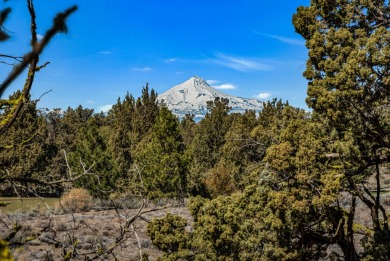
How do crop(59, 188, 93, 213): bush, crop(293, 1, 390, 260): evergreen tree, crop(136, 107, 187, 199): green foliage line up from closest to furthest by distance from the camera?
crop(293, 1, 390, 260): evergreen tree
crop(59, 188, 93, 213): bush
crop(136, 107, 187, 199): green foliage

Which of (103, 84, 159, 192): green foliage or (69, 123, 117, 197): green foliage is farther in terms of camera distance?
(103, 84, 159, 192): green foliage

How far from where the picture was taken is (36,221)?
22.3m

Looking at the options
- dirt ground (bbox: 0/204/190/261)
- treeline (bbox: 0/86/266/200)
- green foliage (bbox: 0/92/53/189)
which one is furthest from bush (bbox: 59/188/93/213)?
green foliage (bbox: 0/92/53/189)

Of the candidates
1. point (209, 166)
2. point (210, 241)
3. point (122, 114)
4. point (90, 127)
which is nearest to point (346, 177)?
point (210, 241)

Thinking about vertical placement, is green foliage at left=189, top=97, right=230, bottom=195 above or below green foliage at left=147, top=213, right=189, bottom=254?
above

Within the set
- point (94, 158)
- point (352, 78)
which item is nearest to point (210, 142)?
point (94, 158)

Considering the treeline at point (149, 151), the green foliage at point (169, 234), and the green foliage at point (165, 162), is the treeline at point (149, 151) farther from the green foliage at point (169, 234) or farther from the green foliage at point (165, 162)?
the green foliage at point (169, 234)

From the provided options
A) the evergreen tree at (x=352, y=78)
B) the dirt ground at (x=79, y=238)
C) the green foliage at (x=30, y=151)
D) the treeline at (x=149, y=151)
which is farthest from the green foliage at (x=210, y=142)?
the evergreen tree at (x=352, y=78)

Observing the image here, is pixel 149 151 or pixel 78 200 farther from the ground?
pixel 149 151

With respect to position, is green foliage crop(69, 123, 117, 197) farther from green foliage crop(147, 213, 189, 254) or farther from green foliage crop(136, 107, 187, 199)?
green foliage crop(147, 213, 189, 254)

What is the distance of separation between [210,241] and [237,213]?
1.17 meters

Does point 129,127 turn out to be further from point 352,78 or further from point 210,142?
point 352,78

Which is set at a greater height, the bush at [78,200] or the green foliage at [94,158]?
the green foliage at [94,158]

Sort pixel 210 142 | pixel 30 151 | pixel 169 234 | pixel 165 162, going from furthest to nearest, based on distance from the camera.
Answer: pixel 210 142
pixel 30 151
pixel 165 162
pixel 169 234
